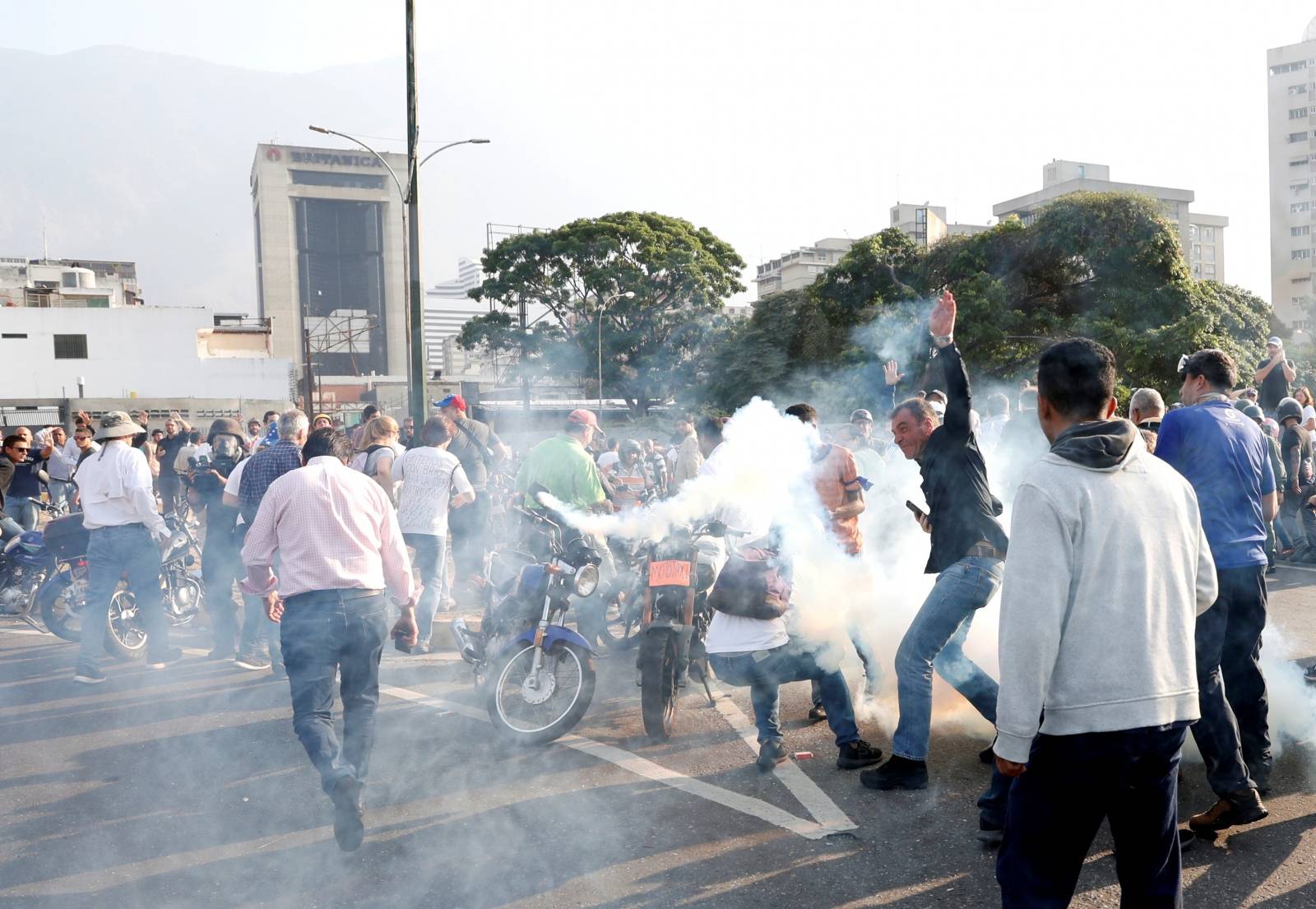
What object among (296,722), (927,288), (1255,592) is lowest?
(296,722)

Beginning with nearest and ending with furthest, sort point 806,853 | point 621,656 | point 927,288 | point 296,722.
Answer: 1. point 806,853
2. point 296,722
3. point 621,656
4. point 927,288

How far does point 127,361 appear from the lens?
178ft

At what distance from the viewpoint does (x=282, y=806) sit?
468cm

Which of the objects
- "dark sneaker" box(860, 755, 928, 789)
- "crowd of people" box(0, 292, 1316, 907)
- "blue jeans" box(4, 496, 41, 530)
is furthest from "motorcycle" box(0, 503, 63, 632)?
"dark sneaker" box(860, 755, 928, 789)

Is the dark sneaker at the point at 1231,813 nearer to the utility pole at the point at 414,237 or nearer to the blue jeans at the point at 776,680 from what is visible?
the blue jeans at the point at 776,680

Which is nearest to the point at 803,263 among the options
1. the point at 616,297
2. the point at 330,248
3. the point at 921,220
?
the point at 921,220

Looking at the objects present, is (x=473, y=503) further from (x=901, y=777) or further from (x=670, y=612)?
(x=901, y=777)

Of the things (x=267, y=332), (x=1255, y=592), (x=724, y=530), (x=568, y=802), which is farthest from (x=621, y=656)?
(x=267, y=332)

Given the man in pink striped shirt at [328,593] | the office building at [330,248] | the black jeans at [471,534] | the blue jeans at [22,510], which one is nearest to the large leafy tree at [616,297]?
the blue jeans at [22,510]

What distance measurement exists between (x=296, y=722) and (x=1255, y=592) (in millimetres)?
4255

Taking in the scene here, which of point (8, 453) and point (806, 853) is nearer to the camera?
point (806, 853)

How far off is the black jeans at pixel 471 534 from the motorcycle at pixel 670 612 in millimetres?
3554

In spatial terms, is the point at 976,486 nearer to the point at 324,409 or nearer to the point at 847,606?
the point at 847,606

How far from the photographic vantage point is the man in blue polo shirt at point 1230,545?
13.6 ft
